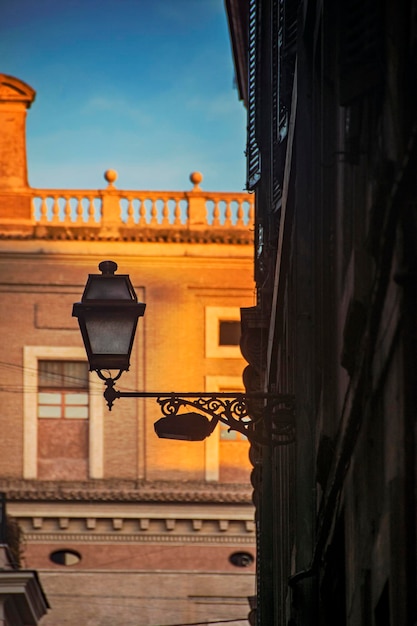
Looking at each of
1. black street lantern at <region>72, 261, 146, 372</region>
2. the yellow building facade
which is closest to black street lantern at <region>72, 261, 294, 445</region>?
black street lantern at <region>72, 261, 146, 372</region>

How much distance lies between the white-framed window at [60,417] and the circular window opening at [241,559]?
3639 millimetres

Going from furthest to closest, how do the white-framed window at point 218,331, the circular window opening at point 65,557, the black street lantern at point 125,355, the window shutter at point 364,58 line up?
the white-framed window at point 218,331 → the circular window opening at point 65,557 → the black street lantern at point 125,355 → the window shutter at point 364,58

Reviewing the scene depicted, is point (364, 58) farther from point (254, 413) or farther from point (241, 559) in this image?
point (241, 559)

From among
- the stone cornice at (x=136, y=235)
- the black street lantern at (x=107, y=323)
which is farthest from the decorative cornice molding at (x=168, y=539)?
the black street lantern at (x=107, y=323)

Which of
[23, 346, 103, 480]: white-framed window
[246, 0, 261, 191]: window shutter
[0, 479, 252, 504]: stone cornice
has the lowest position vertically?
[0, 479, 252, 504]: stone cornice

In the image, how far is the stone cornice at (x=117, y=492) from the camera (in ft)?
167

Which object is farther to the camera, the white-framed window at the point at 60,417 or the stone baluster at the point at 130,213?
the stone baluster at the point at 130,213

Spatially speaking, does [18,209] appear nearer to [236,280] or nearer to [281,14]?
[236,280]

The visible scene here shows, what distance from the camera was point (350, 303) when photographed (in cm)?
738

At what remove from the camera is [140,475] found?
169 feet

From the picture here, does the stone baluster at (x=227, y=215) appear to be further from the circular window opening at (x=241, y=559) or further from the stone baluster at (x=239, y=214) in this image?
the circular window opening at (x=241, y=559)

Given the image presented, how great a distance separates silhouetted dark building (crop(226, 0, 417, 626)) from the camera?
6055mm

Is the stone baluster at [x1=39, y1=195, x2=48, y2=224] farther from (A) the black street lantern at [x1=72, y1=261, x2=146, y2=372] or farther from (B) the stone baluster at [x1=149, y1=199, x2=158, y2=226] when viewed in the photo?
(A) the black street lantern at [x1=72, y1=261, x2=146, y2=372]

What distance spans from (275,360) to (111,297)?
6.05 metres
